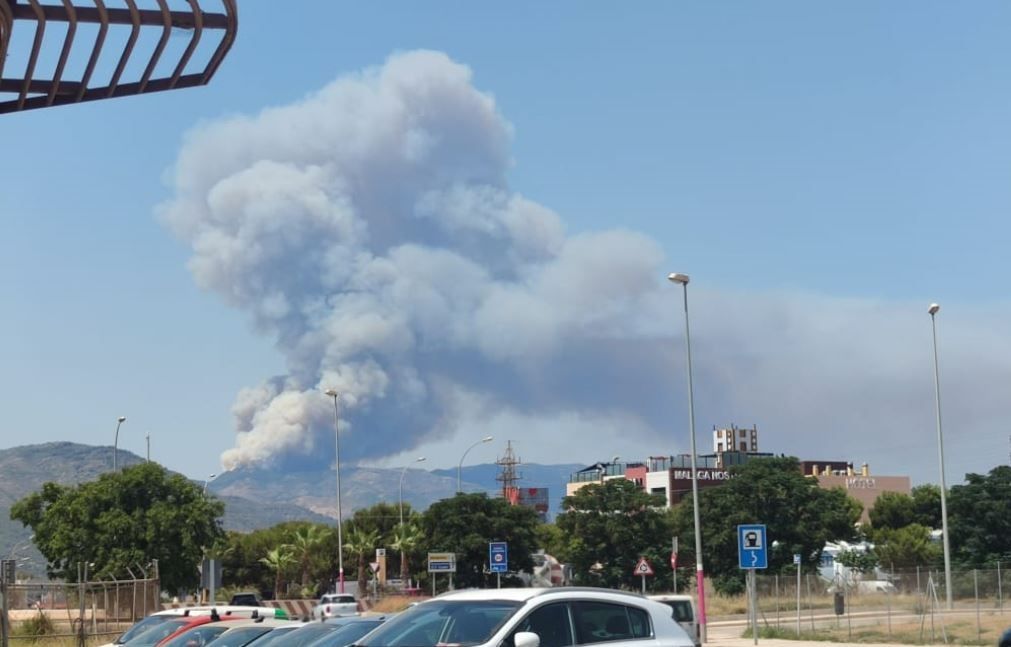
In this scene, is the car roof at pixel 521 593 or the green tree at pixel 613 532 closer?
the car roof at pixel 521 593

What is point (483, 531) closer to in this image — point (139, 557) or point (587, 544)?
point (587, 544)

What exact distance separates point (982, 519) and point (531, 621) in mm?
70815

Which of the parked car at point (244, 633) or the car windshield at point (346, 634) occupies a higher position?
the car windshield at point (346, 634)

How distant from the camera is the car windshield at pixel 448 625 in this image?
36.4 feet

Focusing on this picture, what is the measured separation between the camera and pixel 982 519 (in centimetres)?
7644

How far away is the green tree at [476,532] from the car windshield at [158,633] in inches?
1986

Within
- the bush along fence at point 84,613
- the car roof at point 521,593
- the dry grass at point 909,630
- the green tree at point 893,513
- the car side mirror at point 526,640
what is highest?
the green tree at point 893,513

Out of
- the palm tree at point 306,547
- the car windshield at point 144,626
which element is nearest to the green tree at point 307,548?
the palm tree at point 306,547

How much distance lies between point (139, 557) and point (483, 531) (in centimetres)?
1768

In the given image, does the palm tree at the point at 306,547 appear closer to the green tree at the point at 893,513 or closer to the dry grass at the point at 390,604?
the dry grass at the point at 390,604

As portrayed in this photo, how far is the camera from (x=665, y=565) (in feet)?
232

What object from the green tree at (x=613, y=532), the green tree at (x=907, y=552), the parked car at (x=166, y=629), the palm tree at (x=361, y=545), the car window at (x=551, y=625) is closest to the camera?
the car window at (x=551, y=625)

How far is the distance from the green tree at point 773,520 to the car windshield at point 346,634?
5869 centimetres

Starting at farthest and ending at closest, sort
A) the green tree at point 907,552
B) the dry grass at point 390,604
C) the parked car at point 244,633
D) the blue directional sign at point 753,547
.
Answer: the green tree at point 907,552 → the dry grass at point 390,604 → the blue directional sign at point 753,547 → the parked car at point 244,633
